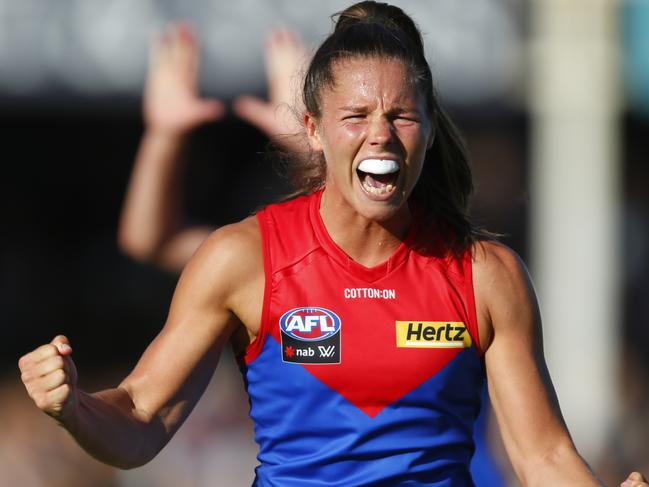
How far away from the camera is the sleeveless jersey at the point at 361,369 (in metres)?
3.40

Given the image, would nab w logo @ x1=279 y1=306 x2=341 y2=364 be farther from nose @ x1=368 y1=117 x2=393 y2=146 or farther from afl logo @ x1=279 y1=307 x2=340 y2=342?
nose @ x1=368 y1=117 x2=393 y2=146

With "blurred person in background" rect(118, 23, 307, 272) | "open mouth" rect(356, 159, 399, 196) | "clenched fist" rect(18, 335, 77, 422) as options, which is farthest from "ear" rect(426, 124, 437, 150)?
"blurred person in background" rect(118, 23, 307, 272)

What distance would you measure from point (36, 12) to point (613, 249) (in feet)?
16.1

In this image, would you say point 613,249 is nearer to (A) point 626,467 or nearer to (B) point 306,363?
(A) point 626,467

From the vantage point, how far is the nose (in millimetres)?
3297

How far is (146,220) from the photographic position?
584cm

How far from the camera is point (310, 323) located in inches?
136

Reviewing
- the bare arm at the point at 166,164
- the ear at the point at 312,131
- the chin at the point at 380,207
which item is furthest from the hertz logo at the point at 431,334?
the bare arm at the point at 166,164

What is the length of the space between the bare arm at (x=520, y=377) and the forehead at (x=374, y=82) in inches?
20.3

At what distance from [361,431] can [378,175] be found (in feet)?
2.15

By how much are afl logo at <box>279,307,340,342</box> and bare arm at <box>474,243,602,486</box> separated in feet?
1.28

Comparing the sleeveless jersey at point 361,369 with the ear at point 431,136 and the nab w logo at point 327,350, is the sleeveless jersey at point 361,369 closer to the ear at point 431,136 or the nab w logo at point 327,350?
the nab w logo at point 327,350

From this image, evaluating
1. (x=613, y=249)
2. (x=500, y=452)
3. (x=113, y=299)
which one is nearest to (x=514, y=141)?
(x=613, y=249)

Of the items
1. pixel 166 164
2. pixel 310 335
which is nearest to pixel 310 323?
pixel 310 335
